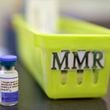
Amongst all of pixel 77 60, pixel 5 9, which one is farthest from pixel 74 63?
pixel 5 9

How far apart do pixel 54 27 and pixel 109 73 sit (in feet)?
1.81

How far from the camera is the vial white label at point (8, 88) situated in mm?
655

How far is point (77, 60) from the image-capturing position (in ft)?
2.30

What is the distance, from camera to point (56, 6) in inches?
50.5

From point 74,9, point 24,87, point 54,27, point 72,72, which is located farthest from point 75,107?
point 74,9

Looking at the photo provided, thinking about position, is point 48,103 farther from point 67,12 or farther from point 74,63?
point 67,12

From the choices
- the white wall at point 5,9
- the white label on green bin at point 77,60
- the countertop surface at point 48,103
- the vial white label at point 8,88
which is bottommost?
the countertop surface at point 48,103

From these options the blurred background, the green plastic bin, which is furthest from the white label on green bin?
the blurred background

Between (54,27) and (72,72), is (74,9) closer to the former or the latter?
(54,27)

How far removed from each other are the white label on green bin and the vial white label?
0.32 feet

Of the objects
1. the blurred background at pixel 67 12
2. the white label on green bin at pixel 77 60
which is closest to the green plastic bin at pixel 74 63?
the white label on green bin at pixel 77 60

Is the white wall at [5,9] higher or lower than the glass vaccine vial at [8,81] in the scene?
higher

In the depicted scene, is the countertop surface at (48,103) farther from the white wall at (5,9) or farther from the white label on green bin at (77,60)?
the white wall at (5,9)

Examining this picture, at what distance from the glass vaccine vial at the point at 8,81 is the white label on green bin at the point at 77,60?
0.10 meters
